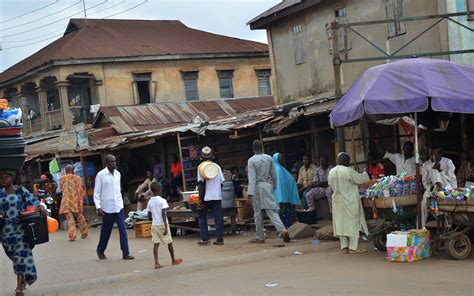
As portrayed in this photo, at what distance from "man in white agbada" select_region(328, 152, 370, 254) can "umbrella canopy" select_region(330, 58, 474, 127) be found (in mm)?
843

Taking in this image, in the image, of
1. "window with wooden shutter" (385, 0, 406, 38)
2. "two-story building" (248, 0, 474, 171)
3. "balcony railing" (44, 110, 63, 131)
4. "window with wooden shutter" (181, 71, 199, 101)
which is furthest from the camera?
"window with wooden shutter" (181, 71, 199, 101)

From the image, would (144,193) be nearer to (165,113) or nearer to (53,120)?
(165,113)

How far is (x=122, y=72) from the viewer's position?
3247cm

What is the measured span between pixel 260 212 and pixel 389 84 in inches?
142

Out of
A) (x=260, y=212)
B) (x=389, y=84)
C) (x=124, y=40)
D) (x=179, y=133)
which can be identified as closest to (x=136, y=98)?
(x=124, y=40)

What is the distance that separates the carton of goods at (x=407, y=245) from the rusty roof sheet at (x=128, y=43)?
24226mm

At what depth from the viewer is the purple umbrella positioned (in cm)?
963

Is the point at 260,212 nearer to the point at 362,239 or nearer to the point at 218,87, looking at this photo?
the point at 362,239

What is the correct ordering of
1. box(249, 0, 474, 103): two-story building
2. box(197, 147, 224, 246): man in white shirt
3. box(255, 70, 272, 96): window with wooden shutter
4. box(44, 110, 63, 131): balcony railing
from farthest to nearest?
box(255, 70, 272, 96): window with wooden shutter → box(44, 110, 63, 131): balcony railing → box(249, 0, 474, 103): two-story building → box(197, 147, 224, 246): man in white shirt

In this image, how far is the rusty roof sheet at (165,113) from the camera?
26.2 meters

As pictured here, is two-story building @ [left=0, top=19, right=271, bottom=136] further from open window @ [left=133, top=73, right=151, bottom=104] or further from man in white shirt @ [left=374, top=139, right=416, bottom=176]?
man in white shirt @ [left=374, top=139, right=416, bottom=176]

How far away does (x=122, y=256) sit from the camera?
39.0 feet

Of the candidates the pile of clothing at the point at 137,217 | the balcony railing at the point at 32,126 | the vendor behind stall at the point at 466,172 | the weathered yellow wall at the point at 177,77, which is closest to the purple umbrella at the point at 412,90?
the vendor behind stall at the point at 466,172

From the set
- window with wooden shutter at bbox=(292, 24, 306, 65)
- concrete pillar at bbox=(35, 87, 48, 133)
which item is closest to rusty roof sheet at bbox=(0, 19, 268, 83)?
concrete pillar at bbox=(35, 87, 48, 133)
